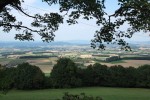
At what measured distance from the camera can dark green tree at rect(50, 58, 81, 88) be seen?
7938cm

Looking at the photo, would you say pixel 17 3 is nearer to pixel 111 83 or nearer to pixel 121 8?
pixel 121 8

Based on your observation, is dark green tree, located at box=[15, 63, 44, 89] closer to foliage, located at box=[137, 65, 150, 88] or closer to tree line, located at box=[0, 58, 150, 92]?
tree line, located at box=[0, 58, 150, 92]

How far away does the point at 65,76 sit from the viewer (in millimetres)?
81062

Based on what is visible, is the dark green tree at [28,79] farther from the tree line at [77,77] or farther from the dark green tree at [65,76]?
the dark green tree at [65,76]

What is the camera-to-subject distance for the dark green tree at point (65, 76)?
79.4 meters

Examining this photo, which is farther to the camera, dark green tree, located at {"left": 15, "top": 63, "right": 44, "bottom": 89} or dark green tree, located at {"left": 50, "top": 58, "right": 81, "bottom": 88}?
dark green tree, located at {"left": 50, "top": 58, "right": 81, "bottom": 88}

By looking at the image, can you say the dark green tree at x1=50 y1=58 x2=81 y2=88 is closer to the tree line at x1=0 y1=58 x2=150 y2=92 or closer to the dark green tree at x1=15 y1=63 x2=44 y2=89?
the tree line at x1=0 y1=58 x2=150 y2=92

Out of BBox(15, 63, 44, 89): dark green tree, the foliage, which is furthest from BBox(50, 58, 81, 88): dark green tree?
the foliage

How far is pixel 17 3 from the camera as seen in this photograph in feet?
51.3

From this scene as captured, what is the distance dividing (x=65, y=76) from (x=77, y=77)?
3188 mm

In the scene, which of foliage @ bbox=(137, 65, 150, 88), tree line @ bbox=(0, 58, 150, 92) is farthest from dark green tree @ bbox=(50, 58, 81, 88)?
foliage @ bbox=(137, 65, 150, 88)

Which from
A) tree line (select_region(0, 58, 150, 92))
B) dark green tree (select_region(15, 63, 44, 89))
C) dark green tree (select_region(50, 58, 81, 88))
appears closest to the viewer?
dark green tree (select_region(15, 63, 44, 89))

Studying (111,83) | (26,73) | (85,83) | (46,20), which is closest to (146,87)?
(111,83)

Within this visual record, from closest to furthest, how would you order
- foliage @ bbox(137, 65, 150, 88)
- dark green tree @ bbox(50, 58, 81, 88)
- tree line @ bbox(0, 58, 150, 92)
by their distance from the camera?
tree line @ bbox(0, 58, 150, 92), foliage @ bbox(137, 65, 150, 88), dark green tree @ bbox(50, 58, 81, 88)
